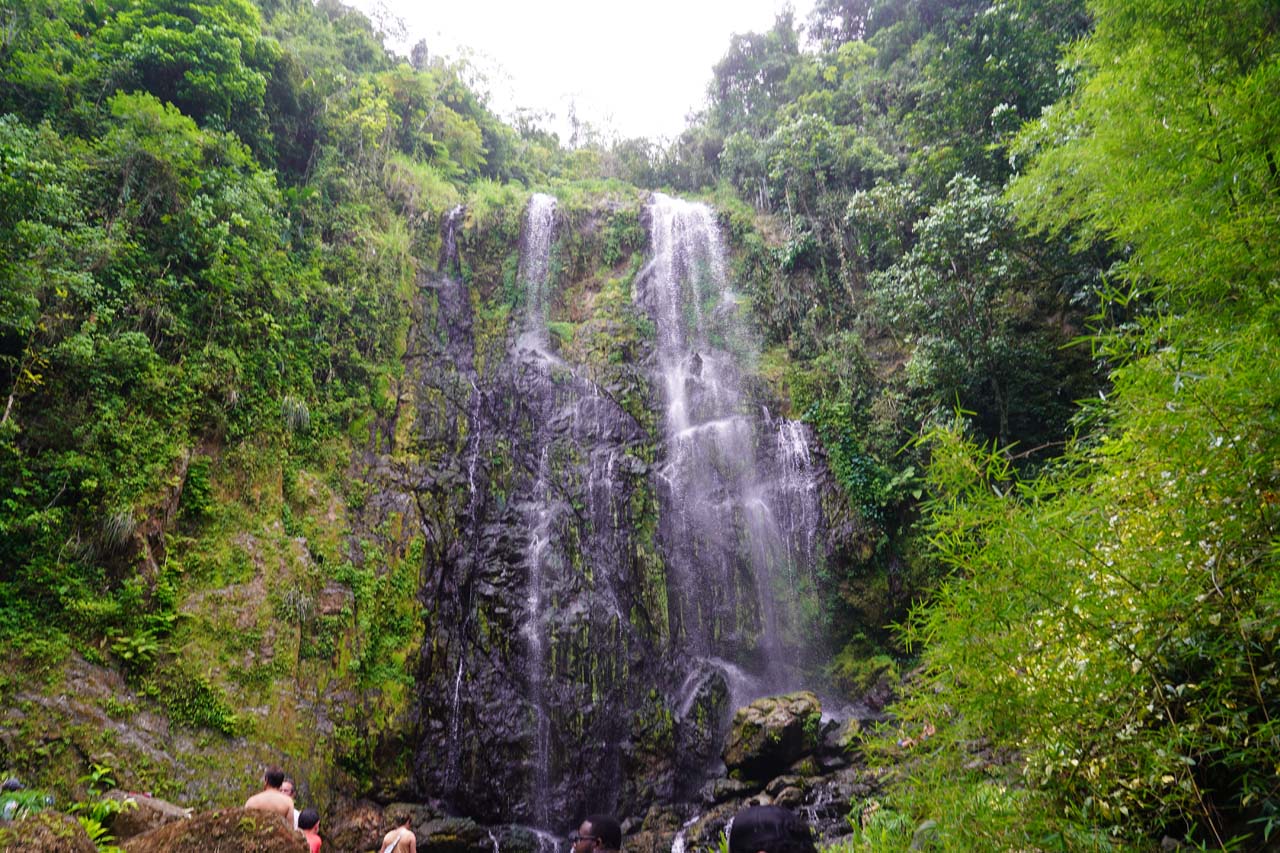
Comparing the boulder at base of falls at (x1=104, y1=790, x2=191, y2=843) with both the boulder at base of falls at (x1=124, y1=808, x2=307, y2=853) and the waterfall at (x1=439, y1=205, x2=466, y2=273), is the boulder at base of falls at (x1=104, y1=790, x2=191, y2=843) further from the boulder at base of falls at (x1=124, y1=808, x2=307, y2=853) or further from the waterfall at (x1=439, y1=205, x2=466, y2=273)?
the waterfall at (x1=439, y1=205, x2=466, y2=273)

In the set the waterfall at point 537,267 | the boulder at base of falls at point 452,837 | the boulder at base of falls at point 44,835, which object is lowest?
the boulder at base of falls at point 452,837

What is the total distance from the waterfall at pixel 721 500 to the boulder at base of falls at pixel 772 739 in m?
1.69

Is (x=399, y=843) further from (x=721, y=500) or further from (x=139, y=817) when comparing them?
(x=721, y=500)

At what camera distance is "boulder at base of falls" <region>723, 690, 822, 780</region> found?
8.08 metres

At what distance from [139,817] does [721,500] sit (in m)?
8.88

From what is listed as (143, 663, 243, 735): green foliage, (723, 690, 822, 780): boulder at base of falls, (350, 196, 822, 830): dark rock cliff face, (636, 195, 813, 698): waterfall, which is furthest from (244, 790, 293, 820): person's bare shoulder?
(636, 195, 813, 698): waterfall

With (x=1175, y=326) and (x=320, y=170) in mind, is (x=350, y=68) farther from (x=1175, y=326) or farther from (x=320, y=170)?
(x=1175, y=326)

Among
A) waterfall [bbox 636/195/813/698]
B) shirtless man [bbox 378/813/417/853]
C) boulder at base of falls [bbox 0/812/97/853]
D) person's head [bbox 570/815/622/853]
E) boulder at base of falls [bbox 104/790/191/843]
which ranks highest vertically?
waterfall [bbox 636/195/813/698]

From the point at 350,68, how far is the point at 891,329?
15.3 metres

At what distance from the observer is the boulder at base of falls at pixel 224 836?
10.0ft

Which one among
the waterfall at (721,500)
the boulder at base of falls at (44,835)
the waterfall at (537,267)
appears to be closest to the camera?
the boulder at base of falls at (44,835)

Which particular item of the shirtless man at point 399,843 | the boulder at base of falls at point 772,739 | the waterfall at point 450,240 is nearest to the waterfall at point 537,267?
the waterfall at point 450,240

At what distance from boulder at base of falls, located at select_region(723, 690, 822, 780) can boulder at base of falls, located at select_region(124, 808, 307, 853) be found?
625cm

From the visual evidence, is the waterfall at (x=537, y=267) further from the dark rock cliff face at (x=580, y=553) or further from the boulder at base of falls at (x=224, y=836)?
the boulder at base of falls at (x=224, y=836)
